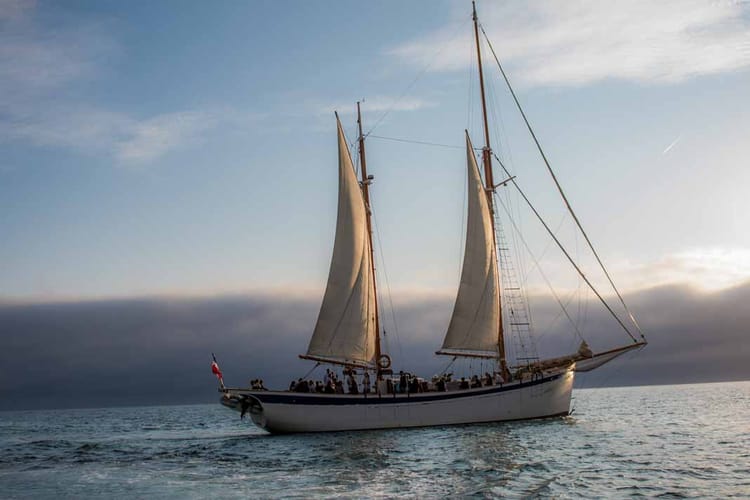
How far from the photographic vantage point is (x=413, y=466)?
122 feet

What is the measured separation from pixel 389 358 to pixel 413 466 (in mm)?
22860

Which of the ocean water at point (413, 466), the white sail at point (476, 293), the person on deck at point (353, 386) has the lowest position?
the ocean water at point (413, 466)

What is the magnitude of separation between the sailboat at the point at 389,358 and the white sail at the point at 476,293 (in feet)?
0.26

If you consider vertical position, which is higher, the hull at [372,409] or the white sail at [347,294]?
the white sail at [347,294]

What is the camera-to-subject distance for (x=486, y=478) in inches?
1296

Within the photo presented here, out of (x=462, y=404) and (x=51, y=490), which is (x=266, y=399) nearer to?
(x=462, y=404)

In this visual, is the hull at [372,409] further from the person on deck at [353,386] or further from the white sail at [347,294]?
the white sail at [347,294]

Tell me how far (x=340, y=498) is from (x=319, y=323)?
29541mm

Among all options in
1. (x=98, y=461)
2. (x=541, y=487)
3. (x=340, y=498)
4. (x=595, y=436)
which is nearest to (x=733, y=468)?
(x=541, y=487)

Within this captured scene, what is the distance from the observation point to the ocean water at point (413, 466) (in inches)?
1227

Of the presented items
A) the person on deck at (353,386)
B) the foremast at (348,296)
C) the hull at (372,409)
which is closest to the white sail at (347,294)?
the foremast at (348,296)

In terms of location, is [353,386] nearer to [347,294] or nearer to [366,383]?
[366,383]

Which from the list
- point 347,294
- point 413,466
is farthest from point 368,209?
point 413,466

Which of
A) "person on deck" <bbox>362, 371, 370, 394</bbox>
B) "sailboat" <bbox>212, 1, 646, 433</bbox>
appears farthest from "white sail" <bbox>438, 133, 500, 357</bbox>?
"person on deck" <bbox>362, 371, 370, 394</bbox>
